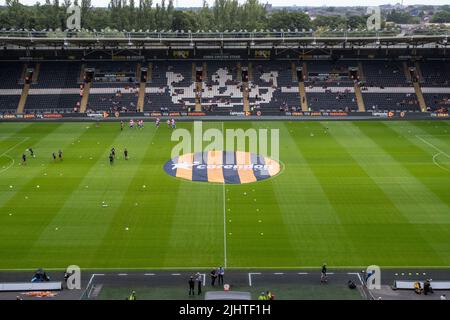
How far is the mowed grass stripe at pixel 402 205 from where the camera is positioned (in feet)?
100

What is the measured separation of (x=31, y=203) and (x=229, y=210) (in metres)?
14.2

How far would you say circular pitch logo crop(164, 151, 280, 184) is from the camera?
45350mm

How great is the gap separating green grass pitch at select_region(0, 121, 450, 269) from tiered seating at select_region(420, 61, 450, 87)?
23.3m

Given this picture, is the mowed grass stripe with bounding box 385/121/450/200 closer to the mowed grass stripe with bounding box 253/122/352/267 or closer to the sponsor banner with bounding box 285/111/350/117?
the sponsor banner with bounding box 285/111/350/117

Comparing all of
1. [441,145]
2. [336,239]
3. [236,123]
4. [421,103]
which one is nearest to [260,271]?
[336,239]

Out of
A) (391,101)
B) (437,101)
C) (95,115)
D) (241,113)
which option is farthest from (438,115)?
(95,115)

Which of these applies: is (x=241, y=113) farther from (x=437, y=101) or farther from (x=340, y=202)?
(x=340, y=202)

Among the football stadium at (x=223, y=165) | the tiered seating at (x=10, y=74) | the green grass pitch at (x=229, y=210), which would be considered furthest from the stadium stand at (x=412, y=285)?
the tiered seating at (x=10, y=74)

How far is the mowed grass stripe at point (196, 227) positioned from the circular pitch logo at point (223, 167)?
1.98 meters

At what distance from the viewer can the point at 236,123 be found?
6925 centimetres

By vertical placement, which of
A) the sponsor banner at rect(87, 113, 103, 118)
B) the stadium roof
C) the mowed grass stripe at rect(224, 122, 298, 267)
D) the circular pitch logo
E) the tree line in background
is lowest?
the mowed grass stripe at rect(224, 122, 298, 267)

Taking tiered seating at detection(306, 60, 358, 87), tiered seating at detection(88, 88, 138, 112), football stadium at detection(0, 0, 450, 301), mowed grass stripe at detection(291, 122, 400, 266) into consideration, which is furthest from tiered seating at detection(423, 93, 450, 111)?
tiered seating at detection(88, 88, 138, 112)

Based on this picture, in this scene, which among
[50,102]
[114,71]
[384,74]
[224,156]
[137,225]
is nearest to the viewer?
[137,225]

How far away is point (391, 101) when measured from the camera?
2965 inches
